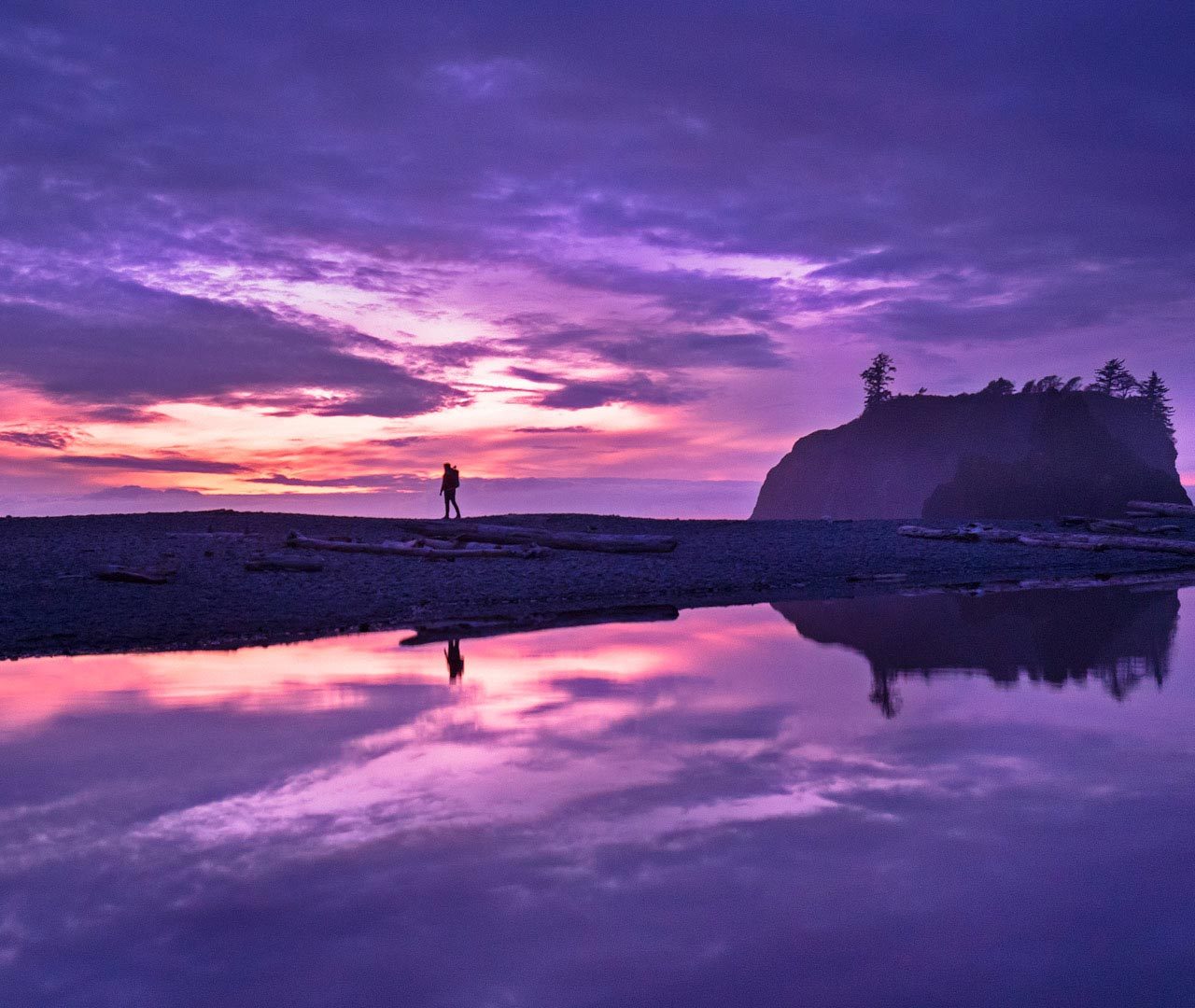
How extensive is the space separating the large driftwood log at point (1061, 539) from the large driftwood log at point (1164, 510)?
54.2 feet

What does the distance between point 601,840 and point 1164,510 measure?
5354cm

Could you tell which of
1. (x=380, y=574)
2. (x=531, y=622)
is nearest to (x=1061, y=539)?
(x=531, y=622)

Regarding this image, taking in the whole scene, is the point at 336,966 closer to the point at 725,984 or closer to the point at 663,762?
the point at 725,984

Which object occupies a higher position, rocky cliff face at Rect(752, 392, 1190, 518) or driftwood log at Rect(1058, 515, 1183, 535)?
rocky cliff face at Rect(752, 392, 1190, 518)

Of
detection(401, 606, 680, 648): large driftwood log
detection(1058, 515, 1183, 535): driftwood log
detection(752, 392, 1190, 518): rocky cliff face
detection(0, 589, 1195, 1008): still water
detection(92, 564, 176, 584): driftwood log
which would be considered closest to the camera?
detection(0, 589, 1195, 1008): still water

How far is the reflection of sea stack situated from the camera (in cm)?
1166

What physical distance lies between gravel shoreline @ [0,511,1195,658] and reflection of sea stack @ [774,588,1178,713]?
129 inches

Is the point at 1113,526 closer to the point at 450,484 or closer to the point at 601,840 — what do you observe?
the point at 450,484

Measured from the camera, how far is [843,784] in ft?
22.3

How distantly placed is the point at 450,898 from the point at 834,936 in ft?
6.71

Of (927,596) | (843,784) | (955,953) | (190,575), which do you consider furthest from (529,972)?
(927,596)

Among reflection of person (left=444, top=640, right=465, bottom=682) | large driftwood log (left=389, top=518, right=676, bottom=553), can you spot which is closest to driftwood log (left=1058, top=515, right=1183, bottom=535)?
large driftwood log (left=389, top=518, right=676, bottom=553)

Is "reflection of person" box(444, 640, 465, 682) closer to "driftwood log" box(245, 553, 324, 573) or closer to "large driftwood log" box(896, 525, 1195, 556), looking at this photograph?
"driftwood log" box(245, 553, 324, 573)

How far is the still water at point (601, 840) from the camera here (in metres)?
4.20
